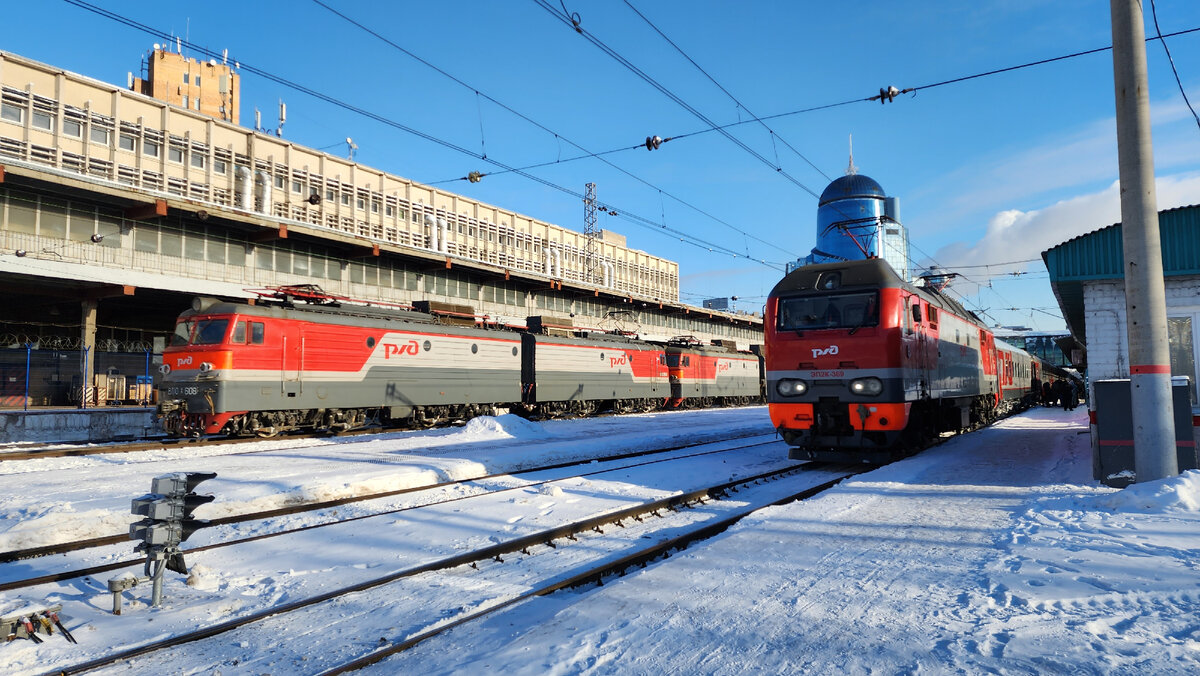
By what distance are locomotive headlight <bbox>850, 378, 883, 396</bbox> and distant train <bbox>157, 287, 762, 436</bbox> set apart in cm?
1361

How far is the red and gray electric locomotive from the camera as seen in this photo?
11.7 meters

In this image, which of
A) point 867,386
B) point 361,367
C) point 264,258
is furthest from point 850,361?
point 264,258

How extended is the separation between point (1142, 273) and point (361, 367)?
17.6 meters

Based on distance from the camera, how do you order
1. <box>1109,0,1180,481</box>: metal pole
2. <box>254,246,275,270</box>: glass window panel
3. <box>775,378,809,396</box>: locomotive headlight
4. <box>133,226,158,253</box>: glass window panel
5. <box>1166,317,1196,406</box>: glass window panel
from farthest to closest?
1. <box>254,246,275,270</box>: glass window panel
2. <box>133,226,158,253</box>: glass window panel
3. <box>775,378,809,396</box>: locomotive headlight
4. <box>1166,317,1196,406</box>: glass window panel
5. <box>1109,0,1180,481</box>: metal pole

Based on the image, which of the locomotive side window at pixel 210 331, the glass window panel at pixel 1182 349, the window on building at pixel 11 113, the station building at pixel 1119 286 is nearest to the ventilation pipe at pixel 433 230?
the window on building at pixel 11 113

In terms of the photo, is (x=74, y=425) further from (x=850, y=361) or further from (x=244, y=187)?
(x=850, y=361)

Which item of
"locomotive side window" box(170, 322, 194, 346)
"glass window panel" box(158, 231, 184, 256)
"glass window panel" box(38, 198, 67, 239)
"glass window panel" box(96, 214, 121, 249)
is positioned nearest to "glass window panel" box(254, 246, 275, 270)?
"glass window panel" box(158, 231, 184, 256)

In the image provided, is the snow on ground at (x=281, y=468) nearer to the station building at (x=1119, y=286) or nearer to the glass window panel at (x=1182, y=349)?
the station building at (x=1119, y=286)

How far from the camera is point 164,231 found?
25.0m

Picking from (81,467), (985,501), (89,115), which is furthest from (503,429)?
(89,115)

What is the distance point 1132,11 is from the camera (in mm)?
8445

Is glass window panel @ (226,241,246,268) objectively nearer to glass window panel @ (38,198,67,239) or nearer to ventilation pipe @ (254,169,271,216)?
glass window panel @ (38,198,67,239)

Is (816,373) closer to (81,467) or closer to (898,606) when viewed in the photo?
(898,606)

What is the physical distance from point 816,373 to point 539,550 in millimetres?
7039
